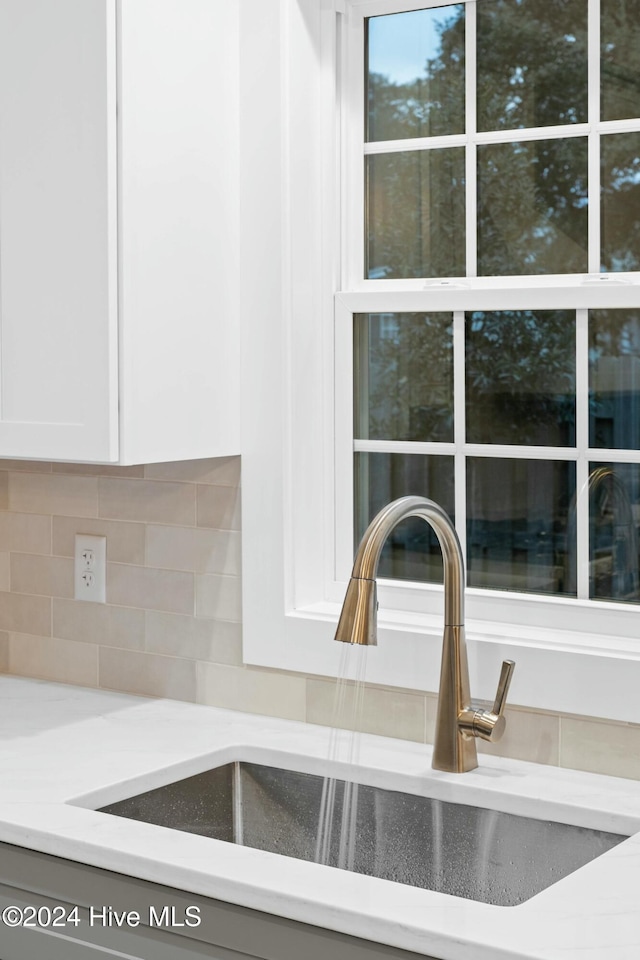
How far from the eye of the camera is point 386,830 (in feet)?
5.47

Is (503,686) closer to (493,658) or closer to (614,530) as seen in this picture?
(493,658)

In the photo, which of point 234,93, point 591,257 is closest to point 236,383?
point 234,93

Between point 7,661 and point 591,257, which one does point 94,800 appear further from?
point 591,257

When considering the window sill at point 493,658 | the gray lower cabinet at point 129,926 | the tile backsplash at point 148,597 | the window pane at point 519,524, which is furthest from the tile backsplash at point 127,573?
the gray lower cabinet at point 129,926

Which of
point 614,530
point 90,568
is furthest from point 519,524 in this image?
point 90,568

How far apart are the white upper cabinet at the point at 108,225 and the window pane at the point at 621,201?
2.23 feet

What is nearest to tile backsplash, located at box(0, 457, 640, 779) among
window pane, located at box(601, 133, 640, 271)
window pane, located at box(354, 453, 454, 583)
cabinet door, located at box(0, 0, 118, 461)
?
window pane, located at box(354, 453, 454, 583)

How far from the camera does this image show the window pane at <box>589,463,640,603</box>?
1.80 meters

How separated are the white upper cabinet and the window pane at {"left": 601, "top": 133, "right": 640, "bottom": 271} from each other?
68cm

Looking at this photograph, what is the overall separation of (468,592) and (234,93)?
1000mm

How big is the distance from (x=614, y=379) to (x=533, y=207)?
1.07 ft

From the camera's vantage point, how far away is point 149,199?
71.3 inches

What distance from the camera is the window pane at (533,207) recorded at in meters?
1.84

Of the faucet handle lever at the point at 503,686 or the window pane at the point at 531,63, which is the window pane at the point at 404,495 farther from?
the window pane at the point at 531,63
